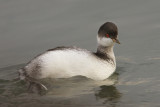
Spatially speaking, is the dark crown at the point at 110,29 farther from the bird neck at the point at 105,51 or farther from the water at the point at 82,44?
the water at the point at 82,44

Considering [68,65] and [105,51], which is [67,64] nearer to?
[68,65]

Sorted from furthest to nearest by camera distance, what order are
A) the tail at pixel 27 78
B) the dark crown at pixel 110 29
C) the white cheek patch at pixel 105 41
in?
the white cheek patch at pixel 105 41, the dark crown at pixel 110 29, the tail at pixel 27 78

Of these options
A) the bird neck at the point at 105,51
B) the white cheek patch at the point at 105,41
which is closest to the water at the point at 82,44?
the bird neck at the point at 105,51

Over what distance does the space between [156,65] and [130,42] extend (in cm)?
149

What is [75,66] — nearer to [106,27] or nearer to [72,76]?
[72,76]

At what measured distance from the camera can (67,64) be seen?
24.3 ft

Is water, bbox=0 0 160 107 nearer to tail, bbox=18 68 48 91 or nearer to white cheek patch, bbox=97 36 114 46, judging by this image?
tail, bbox=18 68 48 91

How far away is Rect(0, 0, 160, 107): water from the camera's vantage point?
7.02 m

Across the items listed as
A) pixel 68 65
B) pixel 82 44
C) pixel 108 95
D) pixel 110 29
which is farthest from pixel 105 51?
pixel 82 44

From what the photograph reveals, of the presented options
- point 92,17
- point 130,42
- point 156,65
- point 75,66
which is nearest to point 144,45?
point 130,42

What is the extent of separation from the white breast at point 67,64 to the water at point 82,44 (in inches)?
5.7

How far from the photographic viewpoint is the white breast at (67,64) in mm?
7426

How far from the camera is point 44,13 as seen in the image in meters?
11.2

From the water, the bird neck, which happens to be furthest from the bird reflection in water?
the bird neck
